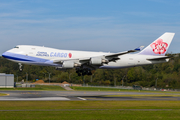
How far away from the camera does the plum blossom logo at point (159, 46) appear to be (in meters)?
61.6

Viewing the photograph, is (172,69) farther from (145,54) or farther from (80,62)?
(80,62)

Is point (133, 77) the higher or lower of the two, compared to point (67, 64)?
lower

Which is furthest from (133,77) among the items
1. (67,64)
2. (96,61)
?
(67,64)

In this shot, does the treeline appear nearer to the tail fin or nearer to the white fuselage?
the tail fin

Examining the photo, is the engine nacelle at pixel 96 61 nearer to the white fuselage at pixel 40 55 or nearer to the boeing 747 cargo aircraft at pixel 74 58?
the boeing 747 cargo aircraft at pixel 74 58

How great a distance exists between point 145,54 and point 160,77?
97.4 metres

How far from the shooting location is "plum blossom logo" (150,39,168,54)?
6162 centimetres

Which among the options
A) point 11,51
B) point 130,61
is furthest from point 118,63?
point 11,51

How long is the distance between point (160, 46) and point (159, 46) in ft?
0.78

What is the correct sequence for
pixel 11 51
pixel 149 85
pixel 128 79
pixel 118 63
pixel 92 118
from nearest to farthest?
pixel 92 118
pixel 11 51
pixel 118 63
pixel 149 85
pixel 128 79

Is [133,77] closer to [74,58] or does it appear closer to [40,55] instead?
[74,58]

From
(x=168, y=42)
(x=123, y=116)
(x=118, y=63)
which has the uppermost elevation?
(x=168, y=42)

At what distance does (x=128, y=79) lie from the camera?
538 ft

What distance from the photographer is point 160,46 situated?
2436 inches
